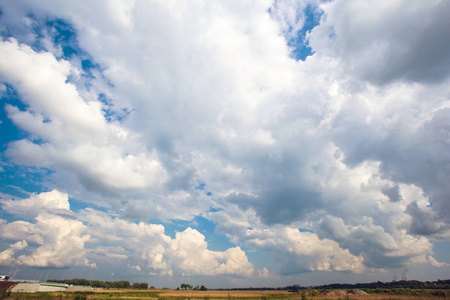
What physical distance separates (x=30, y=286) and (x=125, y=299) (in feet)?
206

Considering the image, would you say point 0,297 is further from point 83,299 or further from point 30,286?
point 30,286

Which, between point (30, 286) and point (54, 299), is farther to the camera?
point (30, 286)

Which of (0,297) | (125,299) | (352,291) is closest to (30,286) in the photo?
(0,297)

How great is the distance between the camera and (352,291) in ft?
320

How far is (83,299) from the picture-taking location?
58.0m

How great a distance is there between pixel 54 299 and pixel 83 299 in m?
11.2

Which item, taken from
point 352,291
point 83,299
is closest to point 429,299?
point 352,291

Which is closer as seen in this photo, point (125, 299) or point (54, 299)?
point (54, 299)

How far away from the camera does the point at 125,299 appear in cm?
6944

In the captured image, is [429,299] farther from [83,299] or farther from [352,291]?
[83,299]

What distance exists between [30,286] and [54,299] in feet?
182

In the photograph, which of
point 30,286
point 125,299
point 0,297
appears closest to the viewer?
point 0,297

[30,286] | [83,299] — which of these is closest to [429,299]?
[83,299]

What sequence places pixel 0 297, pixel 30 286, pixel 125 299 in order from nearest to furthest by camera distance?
pixel 0 297
pixel 125 299
pixel 30 286
